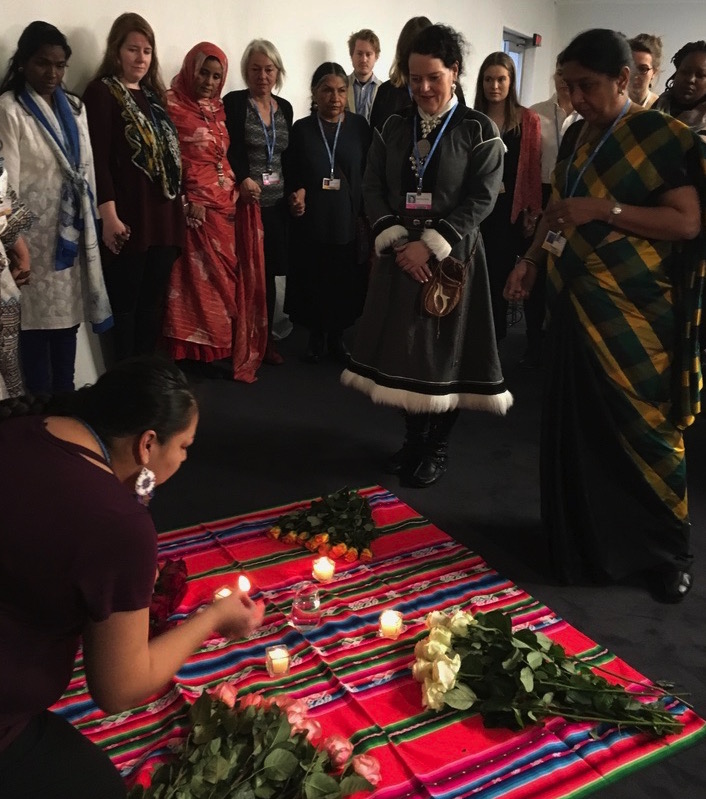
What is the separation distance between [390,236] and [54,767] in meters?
2.00

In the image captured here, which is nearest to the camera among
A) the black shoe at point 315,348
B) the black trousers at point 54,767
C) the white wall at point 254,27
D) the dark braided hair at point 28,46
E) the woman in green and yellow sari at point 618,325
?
the black trousers at point 54,767

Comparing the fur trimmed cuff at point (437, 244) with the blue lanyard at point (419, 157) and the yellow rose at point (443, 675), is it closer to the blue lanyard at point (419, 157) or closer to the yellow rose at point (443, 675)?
the blue lanyard at point (419, 157)

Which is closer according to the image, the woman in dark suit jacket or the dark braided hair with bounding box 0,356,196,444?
the dark braided hair with bounding box 0,356,196,444

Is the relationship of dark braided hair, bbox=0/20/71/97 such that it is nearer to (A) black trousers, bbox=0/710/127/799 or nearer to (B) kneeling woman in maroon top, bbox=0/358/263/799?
(B) kneeling woman in maroon top, bbox=0/358/263/799

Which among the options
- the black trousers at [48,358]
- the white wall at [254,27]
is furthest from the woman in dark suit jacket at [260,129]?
the black trousers at [48,358]

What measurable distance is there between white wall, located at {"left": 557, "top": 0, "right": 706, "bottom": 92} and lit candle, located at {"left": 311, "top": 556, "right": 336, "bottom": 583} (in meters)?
7.14

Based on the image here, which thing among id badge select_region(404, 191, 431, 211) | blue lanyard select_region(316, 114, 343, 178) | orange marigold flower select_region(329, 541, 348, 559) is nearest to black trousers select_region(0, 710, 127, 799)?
orange marigold flower select_region(329, 541, 348, 559)

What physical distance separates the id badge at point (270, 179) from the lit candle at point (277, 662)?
2828 millimetres

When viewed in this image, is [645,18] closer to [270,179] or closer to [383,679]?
[270,179]

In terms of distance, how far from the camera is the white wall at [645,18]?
25.3 feet

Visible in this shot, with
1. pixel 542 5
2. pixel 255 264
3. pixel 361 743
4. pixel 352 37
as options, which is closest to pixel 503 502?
pixel 361 743

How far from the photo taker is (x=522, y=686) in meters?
1.82

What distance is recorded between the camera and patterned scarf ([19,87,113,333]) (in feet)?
10.1

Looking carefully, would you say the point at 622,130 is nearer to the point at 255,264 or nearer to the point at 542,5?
the point at 255,264
